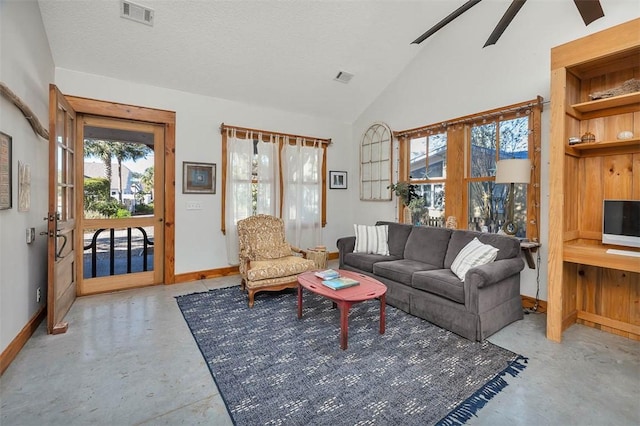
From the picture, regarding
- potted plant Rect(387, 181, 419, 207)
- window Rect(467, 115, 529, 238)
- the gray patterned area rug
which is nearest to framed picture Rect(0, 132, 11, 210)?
the gray patterned area rug

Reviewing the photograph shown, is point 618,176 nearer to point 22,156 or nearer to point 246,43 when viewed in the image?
point 246,43

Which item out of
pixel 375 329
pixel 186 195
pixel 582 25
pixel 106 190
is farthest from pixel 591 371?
pixel 106 190

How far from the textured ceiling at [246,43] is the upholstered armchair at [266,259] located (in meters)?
2.02

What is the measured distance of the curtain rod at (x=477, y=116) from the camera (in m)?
3.23

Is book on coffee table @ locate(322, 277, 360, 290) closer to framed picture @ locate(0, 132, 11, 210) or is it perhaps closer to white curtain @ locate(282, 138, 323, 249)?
white curtain @ locate(282, 138, 323, 249)

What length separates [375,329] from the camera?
2.78m

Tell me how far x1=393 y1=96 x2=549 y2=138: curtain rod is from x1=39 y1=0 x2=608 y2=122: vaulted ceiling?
0.82 metres

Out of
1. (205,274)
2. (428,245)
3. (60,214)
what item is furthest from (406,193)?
(60,214)

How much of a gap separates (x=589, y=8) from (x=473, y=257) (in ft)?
6.82

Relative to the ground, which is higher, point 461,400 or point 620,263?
point 620,263

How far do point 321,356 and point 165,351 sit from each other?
4.09 ft

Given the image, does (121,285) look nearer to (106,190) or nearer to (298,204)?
(106,190)

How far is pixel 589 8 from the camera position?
2105 mm

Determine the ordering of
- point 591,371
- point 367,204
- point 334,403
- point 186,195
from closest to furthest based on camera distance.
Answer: point 334,403 < point 591,371 < point 186,195 < point 367,204
